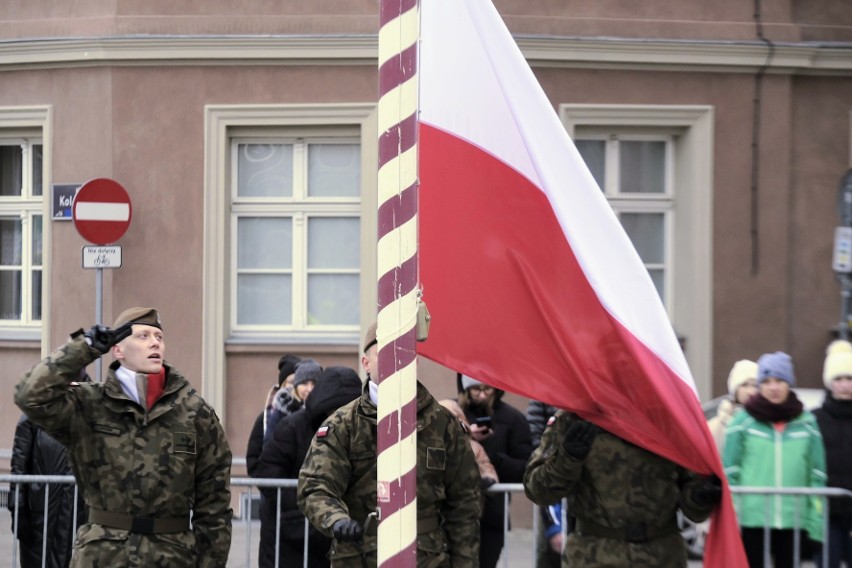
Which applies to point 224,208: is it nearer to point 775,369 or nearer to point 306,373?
point 306,373

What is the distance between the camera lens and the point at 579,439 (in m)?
5.97

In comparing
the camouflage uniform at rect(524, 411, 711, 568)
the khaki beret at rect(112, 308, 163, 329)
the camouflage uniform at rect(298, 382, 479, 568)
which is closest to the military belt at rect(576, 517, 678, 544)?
A: the camouflage uniform at rect(524, 411, 711, 568)

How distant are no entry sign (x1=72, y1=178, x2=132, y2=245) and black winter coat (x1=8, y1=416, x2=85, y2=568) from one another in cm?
356

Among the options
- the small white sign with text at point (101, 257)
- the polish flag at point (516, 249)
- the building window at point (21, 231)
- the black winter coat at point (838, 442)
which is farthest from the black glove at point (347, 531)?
the building window at point (21, 231)

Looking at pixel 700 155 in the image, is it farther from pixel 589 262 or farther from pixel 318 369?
pixel 589 262

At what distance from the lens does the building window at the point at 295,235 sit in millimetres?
13055

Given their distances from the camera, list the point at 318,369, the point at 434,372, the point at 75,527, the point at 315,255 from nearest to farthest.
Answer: the point at 75,527
the point at 318,369
the point at 434,372
the point at 315,255

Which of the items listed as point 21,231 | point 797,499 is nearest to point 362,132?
point 21,231

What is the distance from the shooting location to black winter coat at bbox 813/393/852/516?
27.4ft

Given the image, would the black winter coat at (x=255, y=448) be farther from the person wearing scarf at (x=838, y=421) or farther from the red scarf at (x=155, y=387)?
the person wearing scarf at (x=838, y=421)

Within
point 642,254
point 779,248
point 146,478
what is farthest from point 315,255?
point 146,478

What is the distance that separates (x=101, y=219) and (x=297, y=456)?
489 cm

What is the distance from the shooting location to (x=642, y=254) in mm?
13180

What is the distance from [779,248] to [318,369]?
17.9 feet
